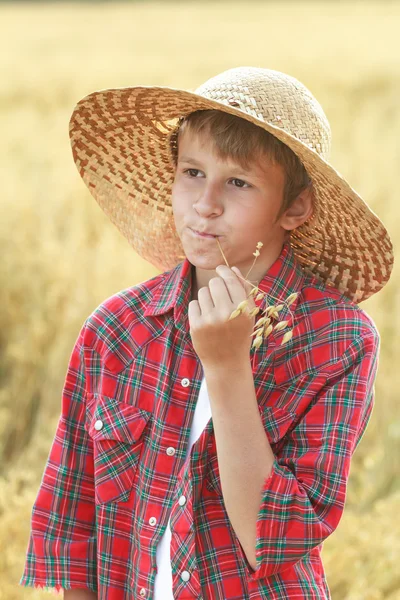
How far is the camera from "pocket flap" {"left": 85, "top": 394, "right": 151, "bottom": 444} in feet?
6.52

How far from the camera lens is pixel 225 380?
1.77 metres

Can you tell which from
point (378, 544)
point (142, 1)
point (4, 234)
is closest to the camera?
point (378, 544)

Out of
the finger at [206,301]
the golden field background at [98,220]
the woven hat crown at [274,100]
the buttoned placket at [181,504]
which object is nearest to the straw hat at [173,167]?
the woven hat crown at [274,100]

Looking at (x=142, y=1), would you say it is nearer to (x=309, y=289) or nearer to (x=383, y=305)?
(x=383, y=305)

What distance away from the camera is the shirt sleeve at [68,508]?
2109mm

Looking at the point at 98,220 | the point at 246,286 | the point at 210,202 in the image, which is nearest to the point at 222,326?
the point at 246,286

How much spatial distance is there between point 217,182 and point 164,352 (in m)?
0.40

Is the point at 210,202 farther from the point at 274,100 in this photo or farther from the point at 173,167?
the point at 173,167

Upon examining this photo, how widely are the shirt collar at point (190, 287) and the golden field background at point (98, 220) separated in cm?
111

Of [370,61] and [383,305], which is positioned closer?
[383,305]

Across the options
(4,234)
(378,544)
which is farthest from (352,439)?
(4,234)

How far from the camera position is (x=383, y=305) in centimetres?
512

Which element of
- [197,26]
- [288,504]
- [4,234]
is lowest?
[288,504]

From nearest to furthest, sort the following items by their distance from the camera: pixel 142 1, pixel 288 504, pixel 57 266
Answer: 1. pixel 288 504
2. pixel 57 266
3. pixel 142 1
